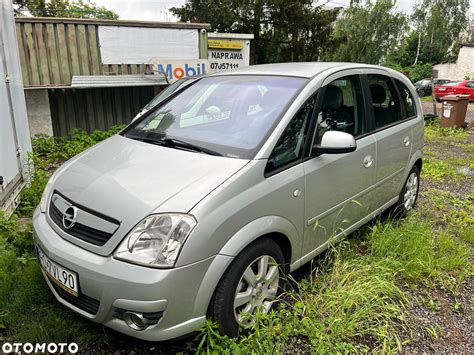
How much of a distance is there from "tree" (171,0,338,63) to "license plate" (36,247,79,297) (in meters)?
17.6

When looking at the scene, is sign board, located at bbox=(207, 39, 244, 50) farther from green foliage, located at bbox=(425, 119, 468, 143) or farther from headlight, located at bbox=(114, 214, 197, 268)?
headlight, located at bbox=(114, 214, 197, 268)

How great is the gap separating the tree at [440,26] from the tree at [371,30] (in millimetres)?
5393

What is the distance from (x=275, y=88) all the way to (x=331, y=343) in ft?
6.05

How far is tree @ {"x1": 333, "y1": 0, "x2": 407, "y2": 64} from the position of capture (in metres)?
34.5

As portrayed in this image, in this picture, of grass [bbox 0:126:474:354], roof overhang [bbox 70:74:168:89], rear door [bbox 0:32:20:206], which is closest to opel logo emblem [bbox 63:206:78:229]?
grass [bbox 0:126:474:354]

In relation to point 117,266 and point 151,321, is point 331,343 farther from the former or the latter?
point 117,266

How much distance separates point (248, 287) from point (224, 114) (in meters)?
1.33

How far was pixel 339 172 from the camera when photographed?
3.01 meters

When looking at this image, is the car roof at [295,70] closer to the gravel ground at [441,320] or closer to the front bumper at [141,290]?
the front bumper at [141,290]

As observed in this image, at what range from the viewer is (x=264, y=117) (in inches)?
108

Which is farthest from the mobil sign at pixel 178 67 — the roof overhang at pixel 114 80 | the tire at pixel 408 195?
the tire at pixel 408 195

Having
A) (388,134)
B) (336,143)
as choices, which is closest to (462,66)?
(388,134)

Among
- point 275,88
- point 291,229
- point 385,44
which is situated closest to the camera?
point 291,229

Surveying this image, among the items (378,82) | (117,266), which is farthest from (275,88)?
(117,266)
